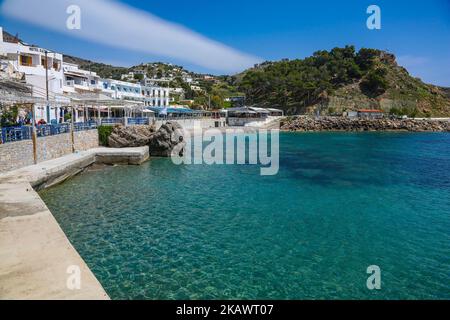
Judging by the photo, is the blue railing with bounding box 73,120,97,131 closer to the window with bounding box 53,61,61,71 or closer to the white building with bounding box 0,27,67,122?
the white building with bounding box 0,27,67,122

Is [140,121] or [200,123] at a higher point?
[200,123]

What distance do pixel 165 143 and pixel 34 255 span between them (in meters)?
24.6

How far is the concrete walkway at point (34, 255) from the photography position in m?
6.38

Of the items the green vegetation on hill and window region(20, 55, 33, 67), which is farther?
the green vegetation on hill

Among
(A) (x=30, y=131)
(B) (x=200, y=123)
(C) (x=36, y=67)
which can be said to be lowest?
(A) (x=30, y=131)

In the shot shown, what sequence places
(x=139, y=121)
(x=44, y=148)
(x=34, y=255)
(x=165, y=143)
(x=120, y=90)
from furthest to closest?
(x=120, y=90) < (x=139, y=121) < (x=165, y=143) < (x=44, y=148) < (x=34, y=255)

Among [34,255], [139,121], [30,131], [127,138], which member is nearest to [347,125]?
[139,121]

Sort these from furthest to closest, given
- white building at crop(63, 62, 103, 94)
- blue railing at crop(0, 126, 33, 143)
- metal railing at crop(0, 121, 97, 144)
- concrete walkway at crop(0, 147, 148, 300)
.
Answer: white building at crop(63, 62, 103, 94) → metal railing at crop(0, 121, 97, 144) → blue railing at crop(0, 126, 33, 143) → concrete walkway at crop(0, 147, 148, 300)

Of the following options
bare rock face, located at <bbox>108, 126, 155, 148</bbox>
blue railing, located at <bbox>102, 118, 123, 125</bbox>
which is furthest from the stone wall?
blue railing, located at <bbox>102, 118, 123, 125</bbox>

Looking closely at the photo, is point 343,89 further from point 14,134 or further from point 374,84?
point 14,134

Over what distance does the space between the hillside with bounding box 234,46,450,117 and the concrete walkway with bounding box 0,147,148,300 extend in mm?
95964

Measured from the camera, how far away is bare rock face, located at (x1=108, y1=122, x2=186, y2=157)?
32.4m

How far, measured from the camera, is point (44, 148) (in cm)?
2223

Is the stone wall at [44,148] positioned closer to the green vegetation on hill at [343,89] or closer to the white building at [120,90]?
the white building at [120,90]
